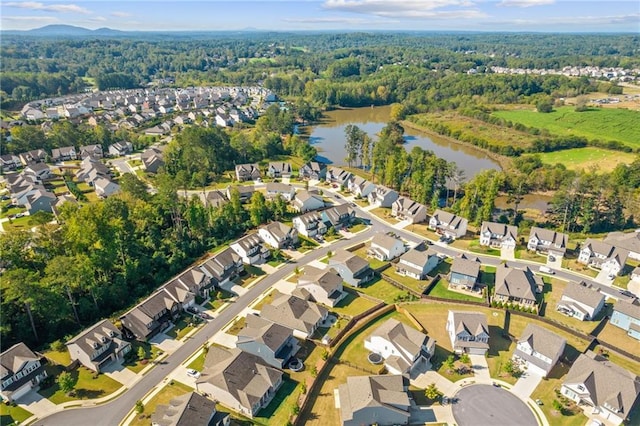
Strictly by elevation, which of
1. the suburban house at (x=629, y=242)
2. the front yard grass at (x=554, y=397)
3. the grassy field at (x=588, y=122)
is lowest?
the front yard grass at (x=554, y=397)

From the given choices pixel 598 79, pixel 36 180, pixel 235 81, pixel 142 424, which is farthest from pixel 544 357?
pixel 598 79

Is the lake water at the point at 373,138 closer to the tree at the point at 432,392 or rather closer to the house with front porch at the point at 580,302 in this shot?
the house with front porch at the point at 580,302

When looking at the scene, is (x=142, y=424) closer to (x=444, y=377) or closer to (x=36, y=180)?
(x=444, y=377)

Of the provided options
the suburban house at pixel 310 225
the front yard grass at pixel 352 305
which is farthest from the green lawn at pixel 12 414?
the suburban house at pixel 310 225

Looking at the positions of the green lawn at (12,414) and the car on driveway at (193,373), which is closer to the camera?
the green lawn at (12,414)

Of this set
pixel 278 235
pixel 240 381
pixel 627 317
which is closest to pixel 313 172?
pixel 278 235

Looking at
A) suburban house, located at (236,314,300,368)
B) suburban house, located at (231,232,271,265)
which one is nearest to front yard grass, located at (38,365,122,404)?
suburban house, located at (236,314,300,368)
